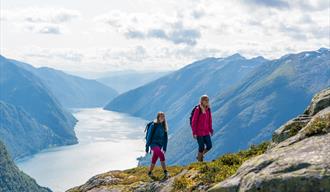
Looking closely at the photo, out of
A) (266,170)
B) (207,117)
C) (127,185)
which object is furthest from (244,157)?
(266,170)

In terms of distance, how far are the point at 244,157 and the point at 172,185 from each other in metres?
4.23

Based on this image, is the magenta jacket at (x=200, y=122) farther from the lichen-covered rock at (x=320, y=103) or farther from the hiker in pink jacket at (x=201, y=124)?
the lichen-covered rock at (x=320, y=103)

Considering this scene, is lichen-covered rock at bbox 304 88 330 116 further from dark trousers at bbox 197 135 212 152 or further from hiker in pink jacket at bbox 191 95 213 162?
dark trousers at bbox 197 135 212 152

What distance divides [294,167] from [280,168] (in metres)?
0.46

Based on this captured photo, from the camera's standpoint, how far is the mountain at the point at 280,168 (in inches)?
539

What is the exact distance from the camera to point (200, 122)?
2781 centimetres

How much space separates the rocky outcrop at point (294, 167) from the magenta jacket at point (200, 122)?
1011 centimetres

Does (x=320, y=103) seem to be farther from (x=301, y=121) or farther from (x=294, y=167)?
(x=294, y=167)

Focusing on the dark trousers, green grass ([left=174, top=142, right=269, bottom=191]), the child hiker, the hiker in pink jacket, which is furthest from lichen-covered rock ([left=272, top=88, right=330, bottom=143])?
the child hiker

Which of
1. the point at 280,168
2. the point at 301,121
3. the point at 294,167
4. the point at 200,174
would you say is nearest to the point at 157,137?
the point at 200,174

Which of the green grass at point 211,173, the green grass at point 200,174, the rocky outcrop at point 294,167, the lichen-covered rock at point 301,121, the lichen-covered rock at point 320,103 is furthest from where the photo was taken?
the lichen-covered rock at point 320,103

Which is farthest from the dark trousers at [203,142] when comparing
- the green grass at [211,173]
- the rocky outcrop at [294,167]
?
the rocky outcrop at [294,167]

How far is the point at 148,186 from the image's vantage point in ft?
81.6

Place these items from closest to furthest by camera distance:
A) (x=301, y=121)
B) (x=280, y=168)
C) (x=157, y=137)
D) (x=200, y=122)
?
(x=280, y=168) → (x=301, y=121) → (x=157, y=137) → (x=200, y=122)
